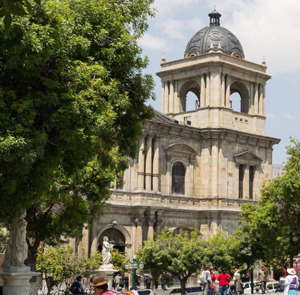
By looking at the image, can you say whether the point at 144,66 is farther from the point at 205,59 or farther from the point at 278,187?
the point at 205,59

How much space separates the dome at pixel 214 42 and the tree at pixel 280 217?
1560 cm

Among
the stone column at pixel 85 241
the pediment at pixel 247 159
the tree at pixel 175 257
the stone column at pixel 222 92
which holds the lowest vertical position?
the tree at pixel 175 257

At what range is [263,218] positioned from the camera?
36375 mm

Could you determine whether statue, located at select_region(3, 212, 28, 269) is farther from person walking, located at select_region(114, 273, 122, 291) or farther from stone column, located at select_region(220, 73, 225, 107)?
stone column, located at select_region(220, 73, 225, 107)

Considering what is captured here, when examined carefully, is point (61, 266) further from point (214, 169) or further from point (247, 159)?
point (247, 159)

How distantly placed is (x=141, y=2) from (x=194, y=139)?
2917 centimetres

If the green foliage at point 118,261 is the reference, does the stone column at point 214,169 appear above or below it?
above

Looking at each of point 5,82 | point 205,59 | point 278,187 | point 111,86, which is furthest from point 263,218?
point 5,82

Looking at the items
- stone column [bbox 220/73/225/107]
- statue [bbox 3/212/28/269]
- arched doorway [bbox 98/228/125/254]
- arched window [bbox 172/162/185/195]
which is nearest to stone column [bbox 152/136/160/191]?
arched window [bbox 172/162/185/195]

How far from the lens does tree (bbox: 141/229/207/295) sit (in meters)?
33.3

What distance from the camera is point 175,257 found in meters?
33.9

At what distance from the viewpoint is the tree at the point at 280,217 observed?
112ft

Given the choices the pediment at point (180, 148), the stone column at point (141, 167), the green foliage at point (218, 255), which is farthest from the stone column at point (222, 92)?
the green foliage at point (218, 255)

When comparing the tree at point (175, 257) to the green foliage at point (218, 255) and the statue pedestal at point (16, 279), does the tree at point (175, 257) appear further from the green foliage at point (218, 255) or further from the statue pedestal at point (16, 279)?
the statue pedestal at point (16, 279)
